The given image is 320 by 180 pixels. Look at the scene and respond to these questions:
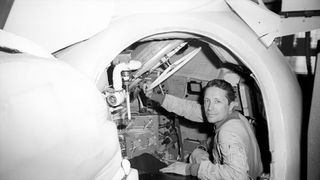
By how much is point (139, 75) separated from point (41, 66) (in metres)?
1.08

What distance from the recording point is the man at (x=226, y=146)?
5.40ft

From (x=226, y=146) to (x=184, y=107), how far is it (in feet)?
2.56

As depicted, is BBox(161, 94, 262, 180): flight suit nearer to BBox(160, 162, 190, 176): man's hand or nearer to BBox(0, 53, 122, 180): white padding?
BBox(160, 162, 190, 176): man's hand

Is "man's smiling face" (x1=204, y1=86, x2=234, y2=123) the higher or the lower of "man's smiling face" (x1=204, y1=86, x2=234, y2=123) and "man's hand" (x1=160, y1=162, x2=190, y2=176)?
the higher

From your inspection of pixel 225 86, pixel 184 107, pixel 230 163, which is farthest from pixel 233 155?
pixel 184 107

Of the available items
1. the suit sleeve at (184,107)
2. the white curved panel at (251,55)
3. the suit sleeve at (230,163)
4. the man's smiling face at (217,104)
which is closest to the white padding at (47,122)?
the white curved panel at (251,55)

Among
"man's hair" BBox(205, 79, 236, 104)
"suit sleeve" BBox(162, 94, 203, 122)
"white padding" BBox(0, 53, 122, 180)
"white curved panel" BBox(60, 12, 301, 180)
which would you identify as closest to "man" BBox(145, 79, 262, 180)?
"man's hair" BBox(205, 79, 236, 104)

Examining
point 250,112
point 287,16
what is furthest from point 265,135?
point 287,16

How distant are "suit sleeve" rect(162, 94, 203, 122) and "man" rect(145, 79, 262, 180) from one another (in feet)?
1.25

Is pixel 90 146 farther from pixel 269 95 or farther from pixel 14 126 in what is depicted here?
pixel 269 95

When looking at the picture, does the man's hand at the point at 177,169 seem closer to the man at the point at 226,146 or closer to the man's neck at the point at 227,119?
the man at the point at 226,146

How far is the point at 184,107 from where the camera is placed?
7.90 ft

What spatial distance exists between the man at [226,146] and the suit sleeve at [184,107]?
382 mm

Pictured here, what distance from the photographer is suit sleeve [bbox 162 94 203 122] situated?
7.77 ft
